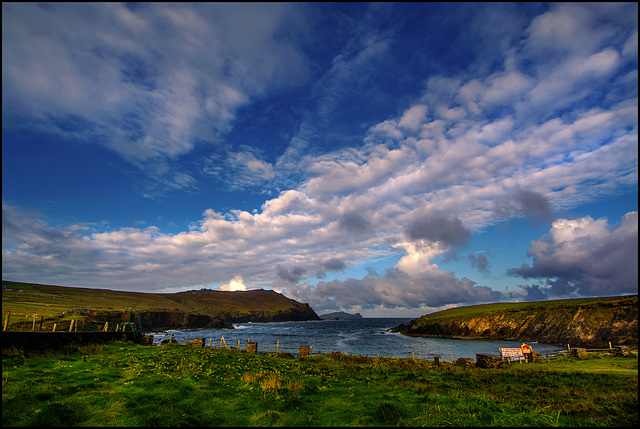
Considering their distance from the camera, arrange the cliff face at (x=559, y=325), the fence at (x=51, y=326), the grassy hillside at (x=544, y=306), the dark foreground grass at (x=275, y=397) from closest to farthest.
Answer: the dark foreground grass at (x=275, y=397) → the fence at (x=51, y=326) → the cliff face at (x=559, y=325) → the grassy hillside at (x=544, y=306)

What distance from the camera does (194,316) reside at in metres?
167

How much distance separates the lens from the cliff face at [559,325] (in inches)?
2699

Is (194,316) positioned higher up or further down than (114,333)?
further down

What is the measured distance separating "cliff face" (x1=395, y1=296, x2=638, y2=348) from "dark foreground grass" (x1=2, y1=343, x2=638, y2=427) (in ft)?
226

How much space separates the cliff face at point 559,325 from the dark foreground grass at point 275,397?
68.8 meters

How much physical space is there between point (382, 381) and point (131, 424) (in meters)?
13.4

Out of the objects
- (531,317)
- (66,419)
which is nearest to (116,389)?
(66,419)

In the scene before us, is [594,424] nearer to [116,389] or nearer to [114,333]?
[116,389]

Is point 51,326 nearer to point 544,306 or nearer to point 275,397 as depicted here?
point 275,397

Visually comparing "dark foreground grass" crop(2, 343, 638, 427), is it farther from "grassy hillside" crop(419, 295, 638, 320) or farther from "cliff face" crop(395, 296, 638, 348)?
"grassy hillside" crop(419, 295, 638, 320)

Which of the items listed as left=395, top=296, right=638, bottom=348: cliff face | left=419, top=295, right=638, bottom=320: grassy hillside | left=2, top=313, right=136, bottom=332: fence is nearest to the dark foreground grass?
left=2, top=313, right=136, bottom=332: fence

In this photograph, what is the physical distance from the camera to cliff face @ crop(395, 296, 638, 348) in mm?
68562

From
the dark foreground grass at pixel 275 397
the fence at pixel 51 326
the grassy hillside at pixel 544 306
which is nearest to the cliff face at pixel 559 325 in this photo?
the grassy hillside at pixel 544 306

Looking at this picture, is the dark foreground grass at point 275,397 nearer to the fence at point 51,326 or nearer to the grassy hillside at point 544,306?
the fence at point 51,326
